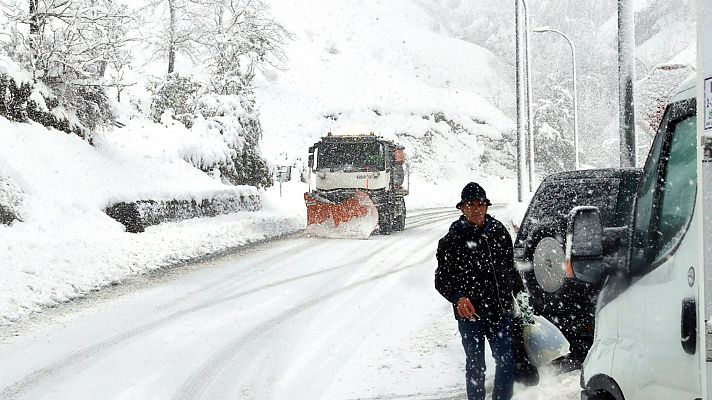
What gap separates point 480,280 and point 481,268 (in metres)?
0.09

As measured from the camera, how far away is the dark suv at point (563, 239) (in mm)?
6758

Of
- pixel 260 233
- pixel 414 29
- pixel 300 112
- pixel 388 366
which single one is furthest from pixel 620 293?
pixel 414 29

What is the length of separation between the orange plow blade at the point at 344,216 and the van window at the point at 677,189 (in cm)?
1769

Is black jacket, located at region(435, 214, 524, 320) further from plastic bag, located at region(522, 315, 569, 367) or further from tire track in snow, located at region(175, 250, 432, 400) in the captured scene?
tire track in snow, located at region(175, 250, 432, 400)

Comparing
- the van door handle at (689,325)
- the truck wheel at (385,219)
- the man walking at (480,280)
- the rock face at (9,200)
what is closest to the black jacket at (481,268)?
the man walking at (480,280)

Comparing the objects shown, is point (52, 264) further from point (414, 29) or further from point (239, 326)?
point (414, 29)

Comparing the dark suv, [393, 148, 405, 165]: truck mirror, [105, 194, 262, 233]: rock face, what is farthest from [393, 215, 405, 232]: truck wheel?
the dark suv

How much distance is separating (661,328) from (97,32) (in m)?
19.8

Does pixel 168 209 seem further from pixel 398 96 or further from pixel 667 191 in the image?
pixel 398 96

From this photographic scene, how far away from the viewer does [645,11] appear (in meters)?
84.8

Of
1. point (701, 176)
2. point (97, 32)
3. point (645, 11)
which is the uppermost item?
point (645, 11)

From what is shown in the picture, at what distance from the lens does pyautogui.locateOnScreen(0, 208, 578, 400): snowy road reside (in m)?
6.76

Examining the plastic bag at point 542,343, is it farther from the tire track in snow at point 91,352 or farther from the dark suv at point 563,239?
the tire track in snow at point 91,352

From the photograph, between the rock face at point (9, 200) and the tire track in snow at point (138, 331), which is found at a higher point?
the rock face at point (9, 200)
